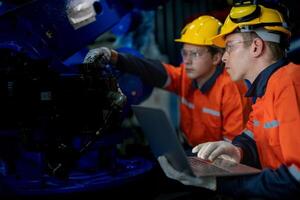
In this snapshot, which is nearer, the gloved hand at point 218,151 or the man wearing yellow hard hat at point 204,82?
the gloved hand at point 218,151

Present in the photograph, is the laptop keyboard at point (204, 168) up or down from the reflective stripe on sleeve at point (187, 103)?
up

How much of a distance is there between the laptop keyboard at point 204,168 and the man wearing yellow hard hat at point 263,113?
0.03m

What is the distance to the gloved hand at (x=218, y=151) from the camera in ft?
5.82

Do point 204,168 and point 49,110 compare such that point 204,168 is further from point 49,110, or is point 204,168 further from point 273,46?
point 49,110

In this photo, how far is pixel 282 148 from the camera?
158 centimetres

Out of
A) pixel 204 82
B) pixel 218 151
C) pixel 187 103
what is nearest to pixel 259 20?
pixel 218 151

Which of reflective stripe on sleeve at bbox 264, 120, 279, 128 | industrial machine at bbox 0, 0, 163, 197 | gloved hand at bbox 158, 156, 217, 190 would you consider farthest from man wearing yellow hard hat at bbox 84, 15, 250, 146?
gloved hand at bbox 158, 156, 217, 190

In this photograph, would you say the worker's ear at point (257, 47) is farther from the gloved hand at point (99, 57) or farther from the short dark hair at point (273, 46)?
the gloved hand at point (99, 57)

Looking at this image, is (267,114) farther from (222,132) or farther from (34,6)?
(34,6)

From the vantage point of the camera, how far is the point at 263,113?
1.80 m

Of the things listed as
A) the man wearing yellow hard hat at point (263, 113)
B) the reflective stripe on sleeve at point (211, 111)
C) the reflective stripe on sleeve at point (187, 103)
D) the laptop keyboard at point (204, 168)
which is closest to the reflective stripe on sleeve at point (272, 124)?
the man wearing yellow hard hat at point (263, 113)

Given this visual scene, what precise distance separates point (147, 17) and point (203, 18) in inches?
56.0

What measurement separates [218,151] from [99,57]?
3.05 feet

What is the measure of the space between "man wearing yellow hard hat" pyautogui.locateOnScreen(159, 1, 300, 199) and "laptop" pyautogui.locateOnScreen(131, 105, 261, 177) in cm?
4
